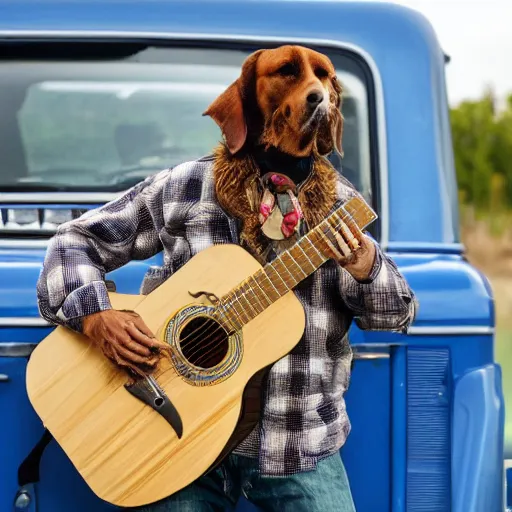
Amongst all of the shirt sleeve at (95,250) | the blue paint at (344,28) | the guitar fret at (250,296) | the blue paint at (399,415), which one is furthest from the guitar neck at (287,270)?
the blue paint at (344,28)

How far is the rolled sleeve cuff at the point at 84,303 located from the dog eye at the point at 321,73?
2.16 feet

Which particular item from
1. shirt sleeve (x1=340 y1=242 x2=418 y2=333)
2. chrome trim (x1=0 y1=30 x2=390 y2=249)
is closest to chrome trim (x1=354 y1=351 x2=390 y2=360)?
shirt sleeve (x1=340 y1=242 x2=418 y2=333)

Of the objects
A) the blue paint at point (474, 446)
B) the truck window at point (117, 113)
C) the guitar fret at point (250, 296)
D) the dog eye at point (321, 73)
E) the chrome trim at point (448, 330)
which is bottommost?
the blue paint at point (474, 446)

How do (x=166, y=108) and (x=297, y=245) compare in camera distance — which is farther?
(x=166, y=108)

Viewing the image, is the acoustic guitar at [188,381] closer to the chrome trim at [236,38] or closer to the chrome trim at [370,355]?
the chrome trim at [370,355]

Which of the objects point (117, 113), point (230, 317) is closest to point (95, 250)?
point (230, 317)

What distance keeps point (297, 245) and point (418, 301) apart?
0.37 meters

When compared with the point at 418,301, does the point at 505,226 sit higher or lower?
lower

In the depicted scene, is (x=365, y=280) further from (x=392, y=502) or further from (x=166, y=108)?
(x=166, y=108)

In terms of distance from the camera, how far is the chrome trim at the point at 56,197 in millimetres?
2510

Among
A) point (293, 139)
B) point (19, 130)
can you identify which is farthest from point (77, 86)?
point (293, 139)

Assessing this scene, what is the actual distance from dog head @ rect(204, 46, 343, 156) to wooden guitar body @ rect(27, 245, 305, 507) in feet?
0.87

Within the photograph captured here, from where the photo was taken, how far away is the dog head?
6.75 feet

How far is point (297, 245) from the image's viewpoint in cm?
206
